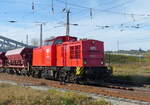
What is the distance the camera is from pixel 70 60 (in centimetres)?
2272

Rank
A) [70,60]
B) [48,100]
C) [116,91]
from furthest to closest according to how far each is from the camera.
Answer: [70,60] < [116,91] < [48,100]

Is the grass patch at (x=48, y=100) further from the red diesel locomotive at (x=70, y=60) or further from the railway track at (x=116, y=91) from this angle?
the red diesel locomotive at (x=70, y=60)

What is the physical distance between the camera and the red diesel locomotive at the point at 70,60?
2162 centimetres

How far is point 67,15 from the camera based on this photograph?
4388 centimetres

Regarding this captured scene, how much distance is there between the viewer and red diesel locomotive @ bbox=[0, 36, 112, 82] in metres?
21.6

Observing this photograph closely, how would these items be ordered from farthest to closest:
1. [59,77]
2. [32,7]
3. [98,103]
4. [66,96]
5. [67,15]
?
1. [67,15]
2. [32,7]
3. [59,77]
4. [66,96]
5. [98,103]

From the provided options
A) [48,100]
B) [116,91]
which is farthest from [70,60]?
[48,100]

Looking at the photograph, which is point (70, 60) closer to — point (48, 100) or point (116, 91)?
point (116, 91)

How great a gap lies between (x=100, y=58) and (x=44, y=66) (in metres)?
6.04

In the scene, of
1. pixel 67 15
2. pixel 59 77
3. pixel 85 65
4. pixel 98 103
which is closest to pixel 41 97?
pixel 98 103

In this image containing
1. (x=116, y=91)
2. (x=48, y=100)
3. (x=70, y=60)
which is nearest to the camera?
(x=48, y=100)

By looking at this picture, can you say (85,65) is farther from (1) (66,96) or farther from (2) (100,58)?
(1) (66,96)

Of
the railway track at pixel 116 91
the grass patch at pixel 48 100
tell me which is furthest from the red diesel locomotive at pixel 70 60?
the grass patch at pixel 48 100

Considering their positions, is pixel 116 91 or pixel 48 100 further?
pixel 116 91
